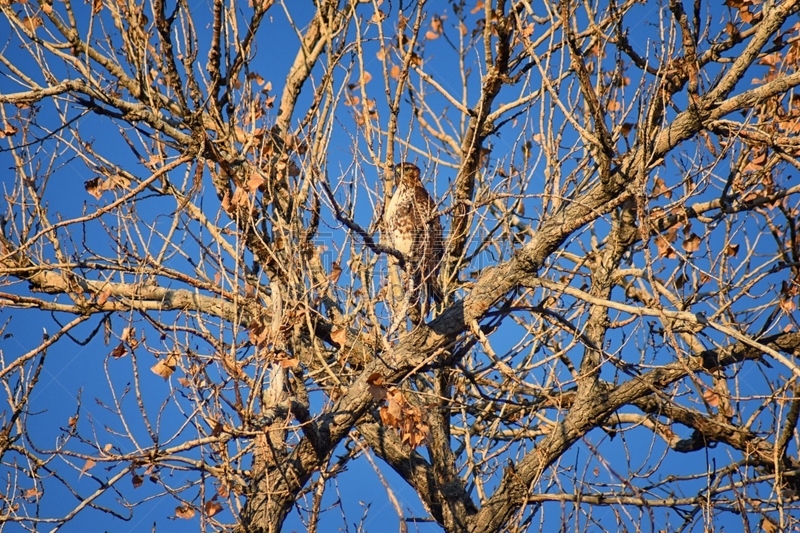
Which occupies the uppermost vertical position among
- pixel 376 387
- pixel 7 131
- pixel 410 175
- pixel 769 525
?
pixel 7 131

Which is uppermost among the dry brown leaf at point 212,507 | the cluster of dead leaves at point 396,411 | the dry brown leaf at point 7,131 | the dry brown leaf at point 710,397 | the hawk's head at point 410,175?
the dry brown leaf at point 7,131

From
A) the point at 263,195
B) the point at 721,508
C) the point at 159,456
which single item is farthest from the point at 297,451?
the point at 721,508

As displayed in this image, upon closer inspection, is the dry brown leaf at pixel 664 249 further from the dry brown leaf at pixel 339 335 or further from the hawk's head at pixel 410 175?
the dry brown leaf at pixel 339 335

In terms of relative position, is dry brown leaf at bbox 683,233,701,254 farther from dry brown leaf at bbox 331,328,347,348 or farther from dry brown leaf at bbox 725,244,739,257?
dry brown leaf at bbox 331,328,347,348

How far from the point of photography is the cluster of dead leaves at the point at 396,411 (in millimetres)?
3045

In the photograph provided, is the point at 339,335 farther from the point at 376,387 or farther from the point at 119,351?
the point at 119,351

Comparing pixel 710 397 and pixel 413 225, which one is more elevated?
pixel 413 225

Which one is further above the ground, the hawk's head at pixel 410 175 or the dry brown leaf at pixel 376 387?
the hawk's head at pixel 410 175

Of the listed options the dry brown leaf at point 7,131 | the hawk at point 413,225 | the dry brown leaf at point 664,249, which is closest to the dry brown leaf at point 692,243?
the dry brown leaf at point 664,249

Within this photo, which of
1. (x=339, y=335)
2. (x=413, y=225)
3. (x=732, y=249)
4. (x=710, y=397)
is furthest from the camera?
(x=413, y=225)

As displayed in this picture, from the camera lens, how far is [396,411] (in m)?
3.02

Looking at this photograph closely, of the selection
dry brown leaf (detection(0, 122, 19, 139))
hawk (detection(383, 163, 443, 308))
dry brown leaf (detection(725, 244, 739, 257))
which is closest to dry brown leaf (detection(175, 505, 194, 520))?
hawk (detection(383, 163, 443, 308))

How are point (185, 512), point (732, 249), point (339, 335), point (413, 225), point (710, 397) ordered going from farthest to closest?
1. point (413, 225)
2. point (732, 249)
3. point (710, 397)
4. point (185, 512)
5. point (339, 335)

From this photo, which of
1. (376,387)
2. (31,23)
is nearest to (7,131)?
(31,23)
